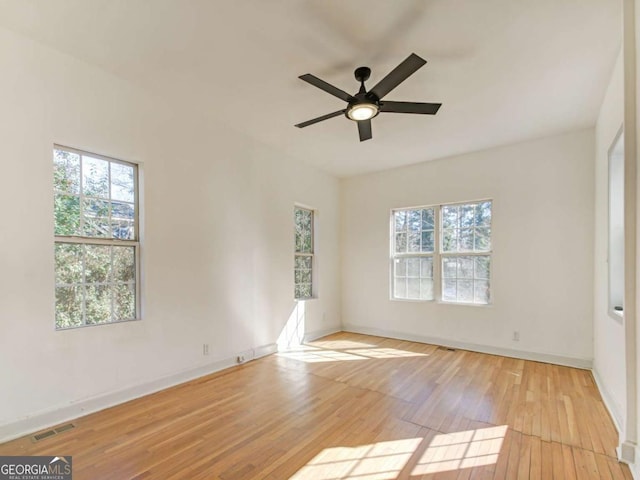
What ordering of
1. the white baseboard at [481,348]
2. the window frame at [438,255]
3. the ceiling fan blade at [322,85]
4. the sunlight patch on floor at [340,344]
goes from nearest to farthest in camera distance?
the ceiling fan blade at [322,85] < the white baseboard at [481,348] < the window frame at [438,255] < the sunlight patch on floor at [340,344]

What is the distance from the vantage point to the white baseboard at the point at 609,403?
2437 millimetres

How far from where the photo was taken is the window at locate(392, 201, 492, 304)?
4648 mm

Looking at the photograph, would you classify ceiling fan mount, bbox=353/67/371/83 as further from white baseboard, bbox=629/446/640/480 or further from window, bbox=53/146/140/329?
white baseboard, bbox=629/446/640/480

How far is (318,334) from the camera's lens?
212 inches

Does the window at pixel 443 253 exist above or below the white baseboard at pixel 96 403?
above

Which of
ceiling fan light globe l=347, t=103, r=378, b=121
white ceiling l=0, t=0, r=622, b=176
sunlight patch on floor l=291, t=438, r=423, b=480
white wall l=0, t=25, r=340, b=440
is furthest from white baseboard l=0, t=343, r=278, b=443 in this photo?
ceiling fan light globe l=347, t=103, r=378, b=121

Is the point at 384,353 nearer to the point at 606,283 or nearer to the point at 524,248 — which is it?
the point at 524,248

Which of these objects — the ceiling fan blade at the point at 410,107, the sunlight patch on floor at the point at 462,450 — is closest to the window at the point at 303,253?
the ceiling fan blade at the point at 410,107

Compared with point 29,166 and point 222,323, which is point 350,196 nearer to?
point 222,323

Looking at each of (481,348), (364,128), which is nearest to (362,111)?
(364,128)

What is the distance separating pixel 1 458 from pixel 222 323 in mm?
1991

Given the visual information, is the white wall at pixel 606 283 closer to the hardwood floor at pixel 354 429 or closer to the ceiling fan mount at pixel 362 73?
the hardwood floor at pixel 354 429

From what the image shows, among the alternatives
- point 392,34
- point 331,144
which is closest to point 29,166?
point 392,34

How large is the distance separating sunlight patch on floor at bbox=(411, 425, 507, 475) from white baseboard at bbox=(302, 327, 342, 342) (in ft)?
9.74
